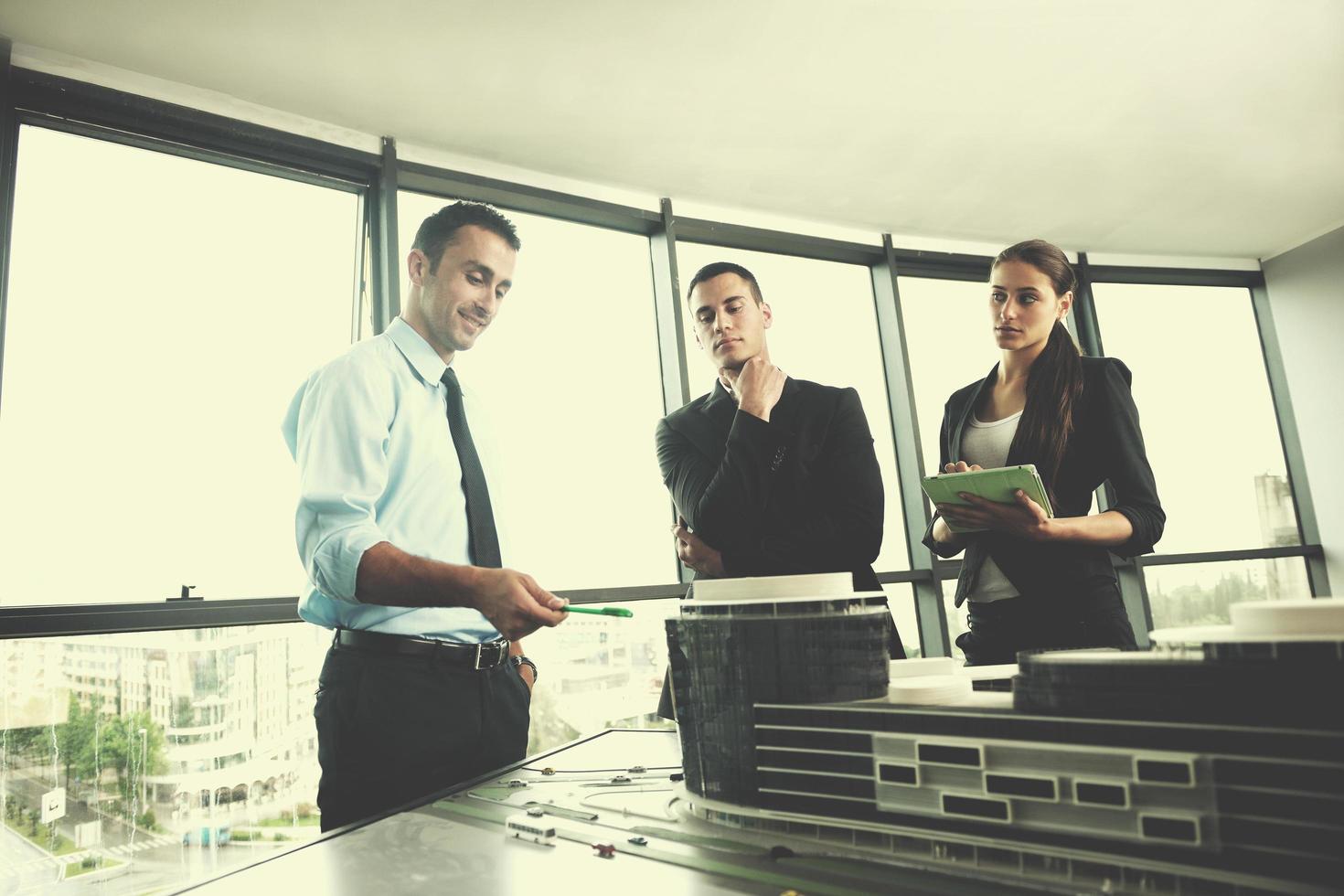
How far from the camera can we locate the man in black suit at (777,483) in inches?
67.9

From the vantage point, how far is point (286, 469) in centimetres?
293

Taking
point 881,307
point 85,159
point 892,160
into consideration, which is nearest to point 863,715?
point 85,159

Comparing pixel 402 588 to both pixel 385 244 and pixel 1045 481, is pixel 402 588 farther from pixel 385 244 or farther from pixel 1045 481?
pixel 385 244

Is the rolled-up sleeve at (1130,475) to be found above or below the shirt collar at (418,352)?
below

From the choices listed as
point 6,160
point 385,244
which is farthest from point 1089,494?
point 6,160

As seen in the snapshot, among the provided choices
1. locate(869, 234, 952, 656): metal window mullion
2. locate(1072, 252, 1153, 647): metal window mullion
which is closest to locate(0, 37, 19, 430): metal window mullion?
locate(869, 234, 952, 656): metal window mullion

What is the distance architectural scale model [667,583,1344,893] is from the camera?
53 centimetres

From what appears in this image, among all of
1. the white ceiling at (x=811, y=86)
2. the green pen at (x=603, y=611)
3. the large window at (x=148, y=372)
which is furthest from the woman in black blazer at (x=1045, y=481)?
the large window at (x=148, y=372)

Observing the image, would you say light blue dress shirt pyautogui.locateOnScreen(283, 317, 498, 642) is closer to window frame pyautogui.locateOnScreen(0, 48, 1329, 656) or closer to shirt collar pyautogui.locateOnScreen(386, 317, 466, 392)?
shirt collar pyautogui.locateOnScreen(386, 317, 466, 392)

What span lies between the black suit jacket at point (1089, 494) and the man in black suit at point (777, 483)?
263 mm

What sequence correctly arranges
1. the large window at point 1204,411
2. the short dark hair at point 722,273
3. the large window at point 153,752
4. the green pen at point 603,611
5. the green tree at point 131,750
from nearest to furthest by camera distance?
the green pen at point 603,611
the short dark hair at point 722,273
the large window at point 153,752
the green tree at point 131,750
the large window at point 1204,411

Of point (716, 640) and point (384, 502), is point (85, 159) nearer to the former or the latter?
point (384, 502)

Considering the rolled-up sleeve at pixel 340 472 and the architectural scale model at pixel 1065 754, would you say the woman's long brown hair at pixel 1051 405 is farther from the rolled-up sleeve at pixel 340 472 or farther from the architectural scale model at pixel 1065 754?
the rolled-up sleeve at pixel 340 472

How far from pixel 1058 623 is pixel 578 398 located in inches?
100
